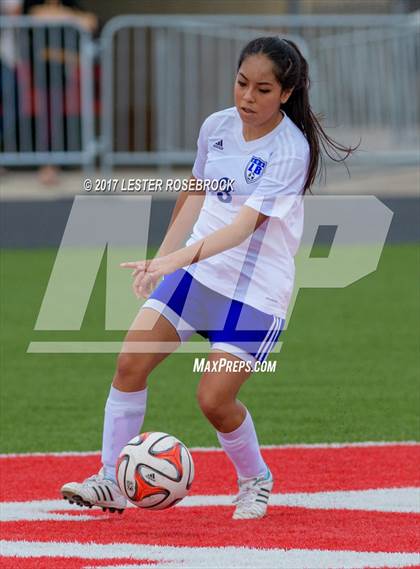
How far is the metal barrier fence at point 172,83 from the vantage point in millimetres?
14961

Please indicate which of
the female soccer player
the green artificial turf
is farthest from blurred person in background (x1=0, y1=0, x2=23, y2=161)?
the female soccer player

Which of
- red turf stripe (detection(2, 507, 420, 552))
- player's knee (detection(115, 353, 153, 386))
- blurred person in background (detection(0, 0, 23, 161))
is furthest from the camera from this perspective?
blurred person in background (detection(0, 0, 23, 161))

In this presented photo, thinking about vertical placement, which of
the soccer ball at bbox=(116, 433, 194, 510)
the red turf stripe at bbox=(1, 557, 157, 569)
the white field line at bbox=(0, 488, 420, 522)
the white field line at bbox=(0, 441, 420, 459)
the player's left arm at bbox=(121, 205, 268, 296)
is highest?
the player's left arm at bbox=(121, 205, 268, 296)

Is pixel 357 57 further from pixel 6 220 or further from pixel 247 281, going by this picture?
pixel 247 281

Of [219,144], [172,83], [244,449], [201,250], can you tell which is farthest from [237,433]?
[172,83]

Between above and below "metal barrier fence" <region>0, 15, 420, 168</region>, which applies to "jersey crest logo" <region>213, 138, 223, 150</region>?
above

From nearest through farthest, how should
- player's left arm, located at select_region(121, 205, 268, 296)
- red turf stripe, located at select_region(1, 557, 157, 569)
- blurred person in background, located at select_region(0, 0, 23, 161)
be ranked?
red turf stripe, located at select_region(1, 557, 157, 569), player's left arm, located at select_region(121, 205, 268, 296), blurred person in background, located at select_region(0, 0, 23, 161)

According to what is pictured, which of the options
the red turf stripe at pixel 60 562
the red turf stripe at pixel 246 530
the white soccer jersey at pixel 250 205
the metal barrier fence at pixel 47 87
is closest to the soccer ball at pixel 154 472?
the red turf stripe at pixel 246 530

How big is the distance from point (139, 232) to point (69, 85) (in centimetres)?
187

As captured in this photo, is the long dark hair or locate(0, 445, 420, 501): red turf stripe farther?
locate(0, 445, 420, 501): red turf stripe

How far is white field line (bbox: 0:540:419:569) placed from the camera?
5025mm

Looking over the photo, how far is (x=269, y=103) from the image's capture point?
582 centimetres

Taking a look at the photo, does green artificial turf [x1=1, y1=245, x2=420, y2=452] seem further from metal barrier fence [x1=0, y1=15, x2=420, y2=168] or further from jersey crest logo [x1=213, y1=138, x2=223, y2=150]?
metal barrier fence [x1=0, y1=15, x2=420, y2=168]

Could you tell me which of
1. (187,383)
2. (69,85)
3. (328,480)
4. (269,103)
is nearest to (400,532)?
(328,480)
